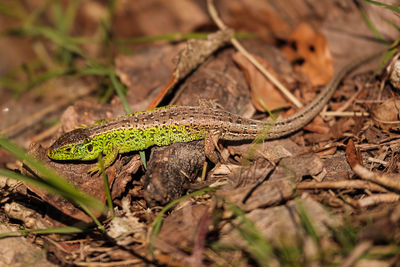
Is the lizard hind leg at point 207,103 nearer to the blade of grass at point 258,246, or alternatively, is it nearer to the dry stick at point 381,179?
the blade of grass at point 258,246

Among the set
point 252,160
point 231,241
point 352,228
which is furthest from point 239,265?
point 252,160

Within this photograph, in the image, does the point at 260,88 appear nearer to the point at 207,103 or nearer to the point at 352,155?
the point at 207,103

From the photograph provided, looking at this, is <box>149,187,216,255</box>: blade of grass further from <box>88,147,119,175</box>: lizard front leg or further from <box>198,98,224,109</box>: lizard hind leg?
<box>198,98,224,109</box>: lizard hind leg

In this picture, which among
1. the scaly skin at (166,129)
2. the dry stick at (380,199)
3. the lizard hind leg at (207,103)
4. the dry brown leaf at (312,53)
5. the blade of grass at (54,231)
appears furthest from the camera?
the dry brown leaf at (312,53)

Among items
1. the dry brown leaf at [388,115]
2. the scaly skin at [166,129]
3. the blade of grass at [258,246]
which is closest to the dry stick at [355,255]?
the blade of grass at [258,246]

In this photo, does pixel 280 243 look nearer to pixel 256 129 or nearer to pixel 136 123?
pixel 256 129

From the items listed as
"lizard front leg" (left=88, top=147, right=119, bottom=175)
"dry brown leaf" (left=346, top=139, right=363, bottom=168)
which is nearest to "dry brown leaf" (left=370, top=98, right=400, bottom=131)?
"dry brown leaf" (left=346, top=139, right=363, bottom=168)
